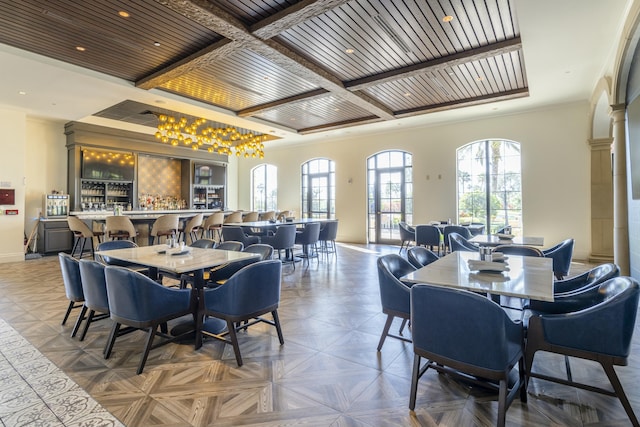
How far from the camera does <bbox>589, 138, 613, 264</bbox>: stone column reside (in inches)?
283

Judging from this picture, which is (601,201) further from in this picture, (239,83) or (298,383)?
(298,383)

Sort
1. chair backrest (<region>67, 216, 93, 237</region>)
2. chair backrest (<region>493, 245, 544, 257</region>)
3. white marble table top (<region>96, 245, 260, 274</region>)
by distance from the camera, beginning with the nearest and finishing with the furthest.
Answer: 1. white marble table top (<region>96, 245, 260, 274</region>)
2. chair backrest (<region>493, 245, 544, 257</region>)
3. chair backrest (<region>67, 216, 93, 237</region>)

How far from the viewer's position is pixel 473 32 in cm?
444

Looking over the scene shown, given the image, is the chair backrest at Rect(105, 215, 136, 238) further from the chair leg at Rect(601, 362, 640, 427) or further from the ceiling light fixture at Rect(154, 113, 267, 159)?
the chair leg at Rect(601, 362, 640, 427)

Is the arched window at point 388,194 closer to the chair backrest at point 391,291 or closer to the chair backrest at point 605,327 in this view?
the chair backrest at point 391,291

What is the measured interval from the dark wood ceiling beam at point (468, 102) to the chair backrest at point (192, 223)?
18.0 ft

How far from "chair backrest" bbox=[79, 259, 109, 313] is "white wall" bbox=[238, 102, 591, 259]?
8.14 m

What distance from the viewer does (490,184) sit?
8680mm

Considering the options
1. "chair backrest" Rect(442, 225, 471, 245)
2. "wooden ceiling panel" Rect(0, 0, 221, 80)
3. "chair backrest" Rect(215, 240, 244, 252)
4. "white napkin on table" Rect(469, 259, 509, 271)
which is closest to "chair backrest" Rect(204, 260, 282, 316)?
"chair backrest" Rect(215, 240, 244, 252)

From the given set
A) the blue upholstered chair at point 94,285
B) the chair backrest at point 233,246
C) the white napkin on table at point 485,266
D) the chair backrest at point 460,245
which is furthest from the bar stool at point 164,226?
the white napkin on table at point 485,266

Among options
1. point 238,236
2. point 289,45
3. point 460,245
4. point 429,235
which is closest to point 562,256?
point 460,245

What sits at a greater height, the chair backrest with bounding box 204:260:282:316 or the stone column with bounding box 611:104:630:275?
the stone column with bounding box 611:104:630:275

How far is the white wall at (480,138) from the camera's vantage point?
7.55 metres

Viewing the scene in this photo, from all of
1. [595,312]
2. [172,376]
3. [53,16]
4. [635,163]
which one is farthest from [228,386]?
→ [635,163]
